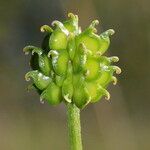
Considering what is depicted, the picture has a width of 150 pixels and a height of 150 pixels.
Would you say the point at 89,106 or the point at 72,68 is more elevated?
the point at 89,106

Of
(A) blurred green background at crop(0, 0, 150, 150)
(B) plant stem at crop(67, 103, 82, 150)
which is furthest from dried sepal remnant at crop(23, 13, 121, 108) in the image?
(A) blurred green background at crop(0, 0, 150, 150)

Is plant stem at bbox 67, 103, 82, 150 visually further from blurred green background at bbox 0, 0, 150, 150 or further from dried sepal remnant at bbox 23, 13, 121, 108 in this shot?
blurred green background at bbox 0, 0, 150, 150

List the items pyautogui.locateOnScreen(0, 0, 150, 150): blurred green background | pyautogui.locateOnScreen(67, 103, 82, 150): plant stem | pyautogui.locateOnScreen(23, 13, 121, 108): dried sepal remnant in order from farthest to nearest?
pyautogui.locateOnScreen(0, 0, 150, 150): blurred green background, pyautogui.locateOnScreen(23, 13, 121, 108): dried sepal remnant, pyautogui.locateOnScreen(67, 103, 82, 150): plant stem

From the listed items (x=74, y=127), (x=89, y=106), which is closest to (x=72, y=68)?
(x=74, y=127)

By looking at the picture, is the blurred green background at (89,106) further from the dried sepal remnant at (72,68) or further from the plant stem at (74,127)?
the plant stem at (74,127)

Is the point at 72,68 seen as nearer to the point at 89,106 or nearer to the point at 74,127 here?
the point at 74,127
